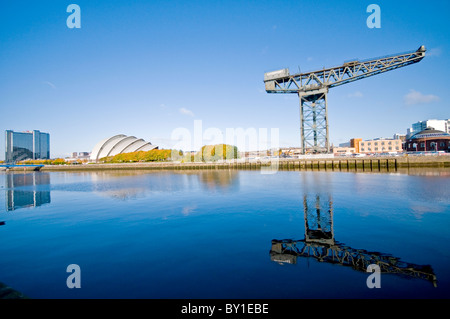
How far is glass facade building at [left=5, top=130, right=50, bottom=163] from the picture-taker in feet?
556

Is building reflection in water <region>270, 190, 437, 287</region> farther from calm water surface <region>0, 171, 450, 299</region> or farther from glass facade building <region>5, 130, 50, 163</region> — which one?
glass facade building <region>5, 130, 50, 163</region>

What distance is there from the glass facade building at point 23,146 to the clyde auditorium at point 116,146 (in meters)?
103

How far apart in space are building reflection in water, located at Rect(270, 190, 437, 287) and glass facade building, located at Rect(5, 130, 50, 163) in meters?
210

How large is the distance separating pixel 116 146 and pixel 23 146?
13172cm

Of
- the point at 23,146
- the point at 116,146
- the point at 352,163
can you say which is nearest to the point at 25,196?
the point at 352,163

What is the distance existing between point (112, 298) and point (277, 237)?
16.9 feet

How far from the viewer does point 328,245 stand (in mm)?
7020

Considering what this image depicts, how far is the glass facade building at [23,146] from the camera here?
556ft

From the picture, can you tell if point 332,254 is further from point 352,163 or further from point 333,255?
point 352,163

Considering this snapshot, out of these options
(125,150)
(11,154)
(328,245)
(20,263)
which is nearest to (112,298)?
(20,263)

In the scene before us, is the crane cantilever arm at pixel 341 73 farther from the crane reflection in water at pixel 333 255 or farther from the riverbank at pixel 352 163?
the crane reflection in water at pixel 333 255

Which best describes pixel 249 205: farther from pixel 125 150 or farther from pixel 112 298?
pixel 125 150

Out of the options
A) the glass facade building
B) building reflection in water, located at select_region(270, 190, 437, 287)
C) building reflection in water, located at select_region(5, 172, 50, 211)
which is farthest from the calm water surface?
the glass facade building
